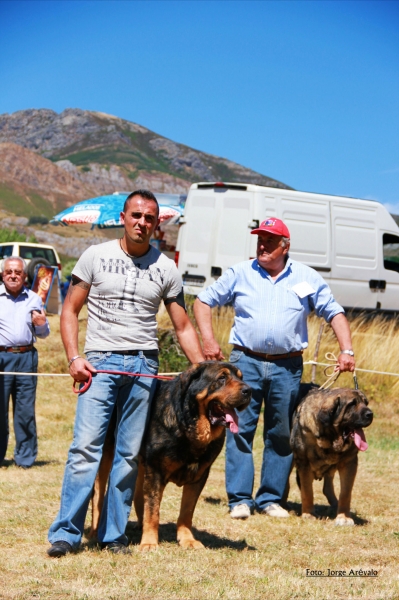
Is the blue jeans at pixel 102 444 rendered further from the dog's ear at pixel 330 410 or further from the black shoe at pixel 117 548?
the dog's ear at pixel 330 410

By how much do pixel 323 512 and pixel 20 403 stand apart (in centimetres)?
349

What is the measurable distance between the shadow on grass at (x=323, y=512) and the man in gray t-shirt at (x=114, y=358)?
81.9 inches

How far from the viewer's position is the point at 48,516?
5.85m

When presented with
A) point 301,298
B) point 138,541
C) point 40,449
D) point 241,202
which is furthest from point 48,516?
point 241,202

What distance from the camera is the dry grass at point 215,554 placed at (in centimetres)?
409

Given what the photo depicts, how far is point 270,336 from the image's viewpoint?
6.02 meters

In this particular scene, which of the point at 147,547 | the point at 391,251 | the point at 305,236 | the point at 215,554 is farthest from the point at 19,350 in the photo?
the point at 391,251

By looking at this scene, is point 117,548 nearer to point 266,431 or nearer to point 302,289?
point 266,431

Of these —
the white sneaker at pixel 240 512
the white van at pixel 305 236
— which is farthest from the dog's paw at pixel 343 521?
the white van at pixel 305 236

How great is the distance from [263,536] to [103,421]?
5.32ft

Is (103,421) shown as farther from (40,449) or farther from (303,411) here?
(40,449)

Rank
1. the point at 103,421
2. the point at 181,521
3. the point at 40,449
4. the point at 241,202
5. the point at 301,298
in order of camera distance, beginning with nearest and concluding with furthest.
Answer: the point at 103,421, the point at 181,521, the point at 301,298, the point at 40,449, the point at 241,202

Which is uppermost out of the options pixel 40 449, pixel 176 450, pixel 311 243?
pixel 311 243

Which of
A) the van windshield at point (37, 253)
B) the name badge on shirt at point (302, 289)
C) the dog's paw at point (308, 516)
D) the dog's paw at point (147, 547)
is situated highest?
the van windshield at point (37, 253)
